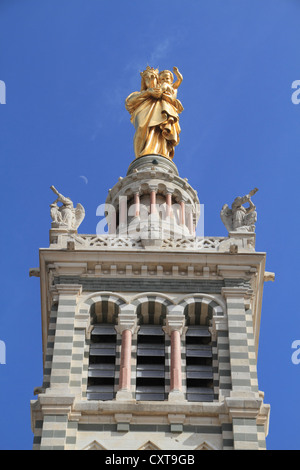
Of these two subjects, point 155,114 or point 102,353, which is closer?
point 102,353

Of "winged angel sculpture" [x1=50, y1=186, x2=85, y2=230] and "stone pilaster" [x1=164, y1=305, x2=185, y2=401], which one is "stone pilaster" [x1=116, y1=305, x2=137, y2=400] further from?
"winged angel sculpture" [x1=50, y1=186, x2=85, y2=230]

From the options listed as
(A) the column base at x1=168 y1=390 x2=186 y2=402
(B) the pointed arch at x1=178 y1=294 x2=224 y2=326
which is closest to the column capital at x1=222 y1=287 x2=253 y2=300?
(B) the pointed arch at x1=178 y1=294 x2=224 y2=326

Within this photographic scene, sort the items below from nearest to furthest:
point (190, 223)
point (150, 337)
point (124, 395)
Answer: point (124, 395) → point (150, 337) → point (190, 223)

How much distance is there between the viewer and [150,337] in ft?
128

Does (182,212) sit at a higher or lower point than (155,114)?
lower

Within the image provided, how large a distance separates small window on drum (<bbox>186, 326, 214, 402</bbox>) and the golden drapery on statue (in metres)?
15.5

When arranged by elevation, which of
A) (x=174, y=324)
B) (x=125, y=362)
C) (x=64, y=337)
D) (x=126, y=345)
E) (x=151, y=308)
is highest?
(x=151, y=308)

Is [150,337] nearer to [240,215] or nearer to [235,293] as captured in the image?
[235,293]

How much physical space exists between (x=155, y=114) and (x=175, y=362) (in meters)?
19.3

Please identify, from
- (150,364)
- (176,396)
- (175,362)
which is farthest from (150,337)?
(176,396)

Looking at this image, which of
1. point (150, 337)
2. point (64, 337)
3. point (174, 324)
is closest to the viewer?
point (64, 337)

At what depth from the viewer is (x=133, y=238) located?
42438 mm

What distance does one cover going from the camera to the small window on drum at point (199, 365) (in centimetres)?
3684
